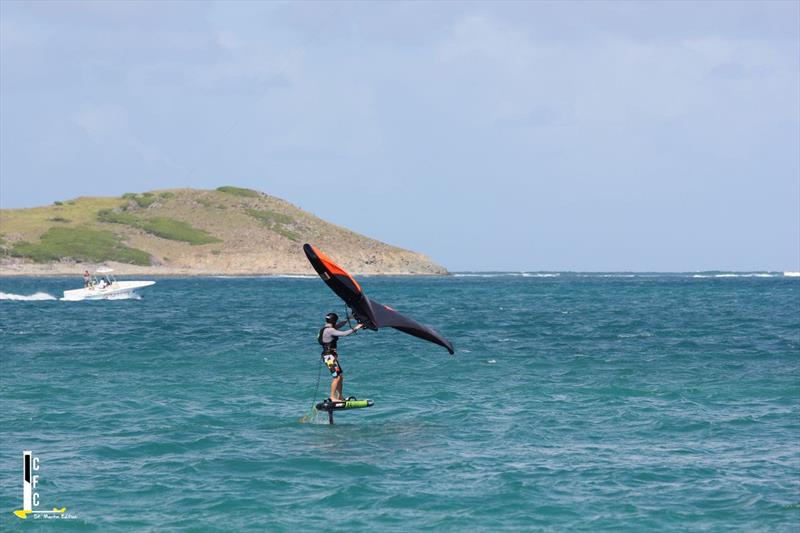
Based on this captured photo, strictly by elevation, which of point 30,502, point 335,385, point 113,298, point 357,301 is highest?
point 357,301

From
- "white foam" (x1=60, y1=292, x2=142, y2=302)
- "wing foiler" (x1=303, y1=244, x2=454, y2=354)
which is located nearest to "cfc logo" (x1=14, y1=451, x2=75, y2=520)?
"wing foiler" (x1=303, y1=244, x2=454, y2=354)

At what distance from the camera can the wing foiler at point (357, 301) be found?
71.9ft

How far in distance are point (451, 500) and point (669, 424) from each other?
29.5ft

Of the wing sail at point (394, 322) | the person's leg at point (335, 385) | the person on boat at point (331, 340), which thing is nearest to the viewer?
the wing sail at point (394, 322)

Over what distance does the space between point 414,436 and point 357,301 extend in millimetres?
3379

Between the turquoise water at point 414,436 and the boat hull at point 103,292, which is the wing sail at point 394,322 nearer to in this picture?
the turquoise water at point 414,436

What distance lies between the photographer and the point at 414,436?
76.4ft

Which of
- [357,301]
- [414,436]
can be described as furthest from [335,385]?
[357,301]

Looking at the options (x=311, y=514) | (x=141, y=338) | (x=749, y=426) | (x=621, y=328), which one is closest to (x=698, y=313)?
(x=621, y=328)

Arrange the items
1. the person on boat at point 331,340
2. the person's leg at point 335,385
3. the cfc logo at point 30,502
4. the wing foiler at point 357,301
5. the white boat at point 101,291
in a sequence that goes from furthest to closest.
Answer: the white boat at point 101,291 < the person's leg at point 335,385 < the person on boat at point 331,340 < the wing foiler at point 357,301 < the cfc logo at point 30,502

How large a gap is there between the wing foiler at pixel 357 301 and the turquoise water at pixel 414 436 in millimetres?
2486

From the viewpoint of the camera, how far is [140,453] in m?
21.3

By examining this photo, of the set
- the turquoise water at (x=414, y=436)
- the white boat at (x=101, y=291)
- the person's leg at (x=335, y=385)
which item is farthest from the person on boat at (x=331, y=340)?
the white boat at (x=101, y=291)

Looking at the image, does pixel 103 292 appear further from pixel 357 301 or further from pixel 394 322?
pixel 357 301
